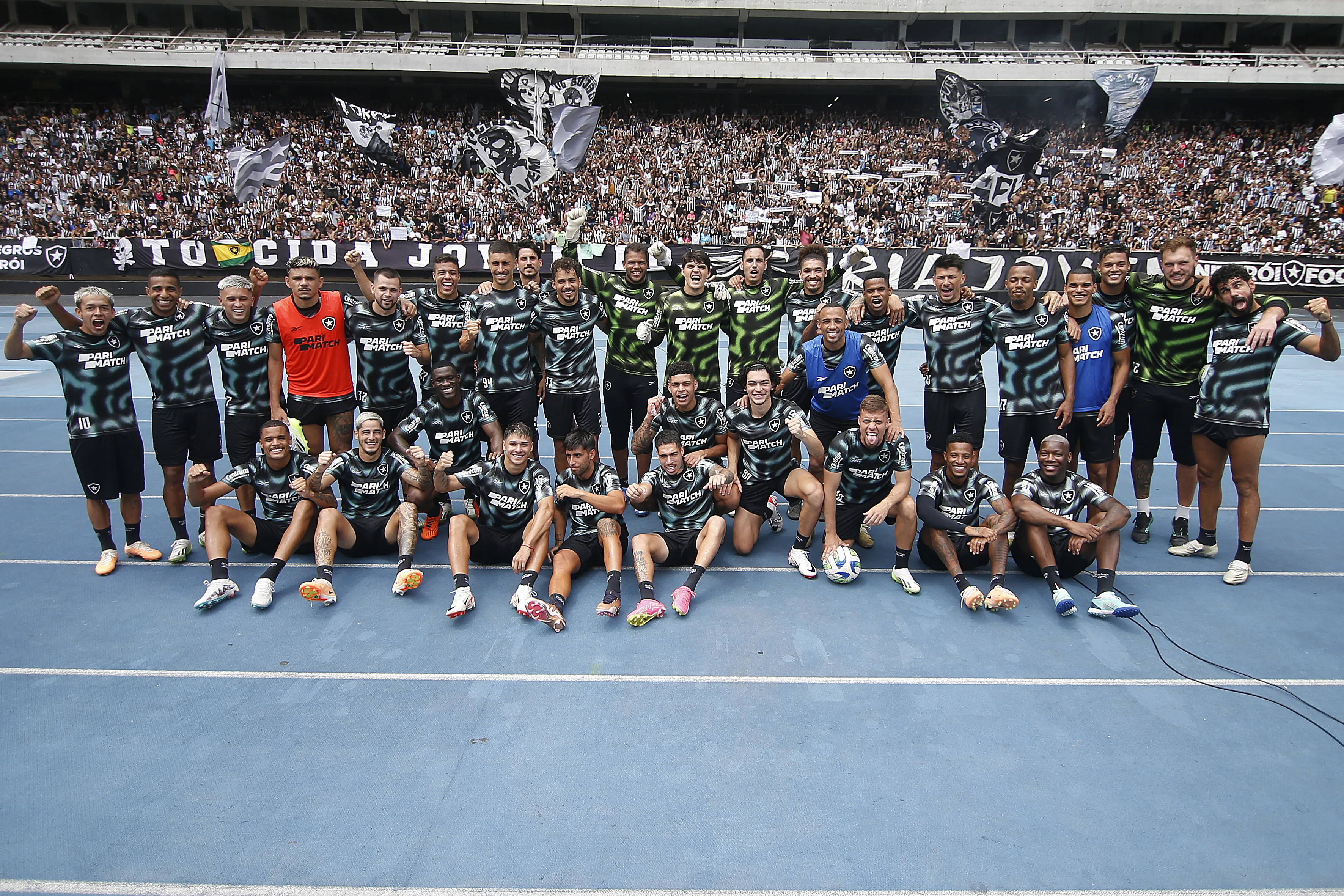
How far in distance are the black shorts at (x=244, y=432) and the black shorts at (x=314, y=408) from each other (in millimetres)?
219

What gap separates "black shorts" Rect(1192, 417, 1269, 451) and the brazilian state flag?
21556 millimetres

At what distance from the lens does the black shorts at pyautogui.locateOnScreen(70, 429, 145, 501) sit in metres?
6.11

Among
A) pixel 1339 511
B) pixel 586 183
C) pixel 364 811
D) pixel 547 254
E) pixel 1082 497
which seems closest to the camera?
pixel 364 811

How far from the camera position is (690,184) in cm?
2612

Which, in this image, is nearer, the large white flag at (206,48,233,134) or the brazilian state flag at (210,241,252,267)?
the large white flag at (206,48,233,134)

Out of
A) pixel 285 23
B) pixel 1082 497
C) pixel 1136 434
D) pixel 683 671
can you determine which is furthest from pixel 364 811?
pixel 285 23

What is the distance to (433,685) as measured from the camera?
4.64 meters

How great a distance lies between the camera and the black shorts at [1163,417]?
6484mm

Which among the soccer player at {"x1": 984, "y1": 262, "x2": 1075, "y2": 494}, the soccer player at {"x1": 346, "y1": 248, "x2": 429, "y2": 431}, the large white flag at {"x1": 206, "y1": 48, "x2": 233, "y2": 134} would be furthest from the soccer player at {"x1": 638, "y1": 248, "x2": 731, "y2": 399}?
the large white flag at {"x1": 206, "y1": 48, "x2": 233, "y2": 134}

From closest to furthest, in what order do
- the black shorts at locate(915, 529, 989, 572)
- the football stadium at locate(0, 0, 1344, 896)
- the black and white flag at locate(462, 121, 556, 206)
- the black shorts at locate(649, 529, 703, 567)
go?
the football stadium at locate(0, 0, 1344, 896) < the black shorts at locate(915, 529, 989, 572) < the black shorts at locate(649, 529, 703, 567) < the black and white flag at locate(462, 121, 556, 206)

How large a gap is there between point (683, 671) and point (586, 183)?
2365cm

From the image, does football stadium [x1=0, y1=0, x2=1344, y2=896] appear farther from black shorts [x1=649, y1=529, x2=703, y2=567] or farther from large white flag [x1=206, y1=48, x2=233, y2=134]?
large white flag [x1=206, y1=48, x2=233, y2=134]

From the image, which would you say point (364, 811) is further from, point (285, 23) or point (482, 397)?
point (285, 23)

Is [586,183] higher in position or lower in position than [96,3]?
lower
